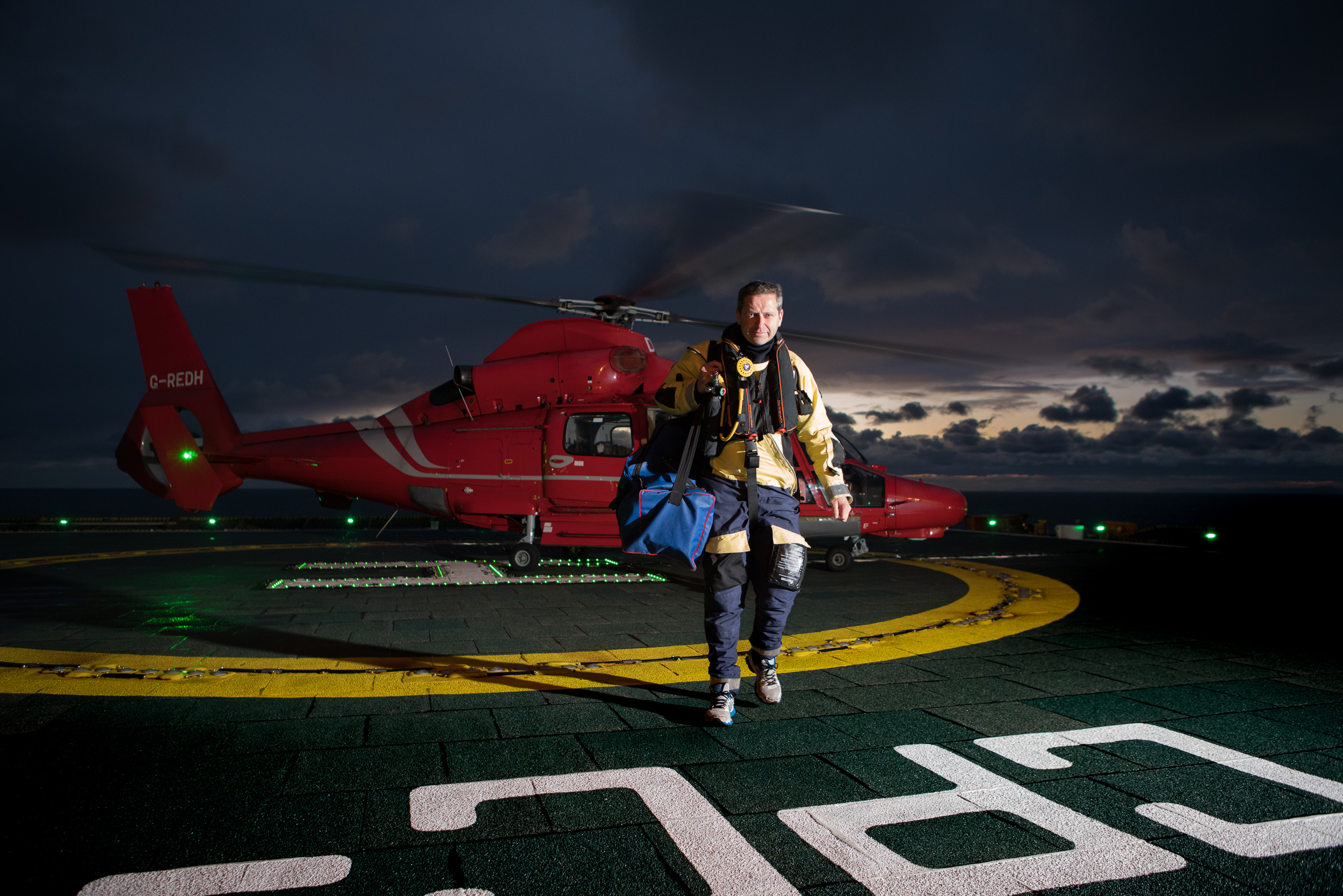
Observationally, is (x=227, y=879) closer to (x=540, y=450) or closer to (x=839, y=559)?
(x=540, y=450)

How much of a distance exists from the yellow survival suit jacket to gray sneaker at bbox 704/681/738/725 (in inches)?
41.8

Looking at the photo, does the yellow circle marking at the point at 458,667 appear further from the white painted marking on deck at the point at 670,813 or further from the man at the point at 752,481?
the white painted marking on deck at the point at 670,813

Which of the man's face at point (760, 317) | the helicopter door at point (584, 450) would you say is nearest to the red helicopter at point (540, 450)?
the helicopter door at point (584, 450)

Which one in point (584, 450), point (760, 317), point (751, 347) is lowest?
point (584, 450)

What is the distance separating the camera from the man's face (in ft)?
11.9

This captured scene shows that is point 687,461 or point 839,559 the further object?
point 839,559

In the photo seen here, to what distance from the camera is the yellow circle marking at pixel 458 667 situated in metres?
3.96

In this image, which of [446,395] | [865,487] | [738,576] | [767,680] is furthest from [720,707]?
[446,395]

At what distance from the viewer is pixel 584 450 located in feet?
33.9

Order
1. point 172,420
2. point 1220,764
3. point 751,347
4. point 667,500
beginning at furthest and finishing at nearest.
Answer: point 172,420 → point 751,347 → point 667,500 → point 1220,764

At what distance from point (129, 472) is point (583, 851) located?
13.5 metres

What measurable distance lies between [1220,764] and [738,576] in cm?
213

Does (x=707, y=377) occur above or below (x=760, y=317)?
below

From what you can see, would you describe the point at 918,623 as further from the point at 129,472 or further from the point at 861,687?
the point at 129,472
